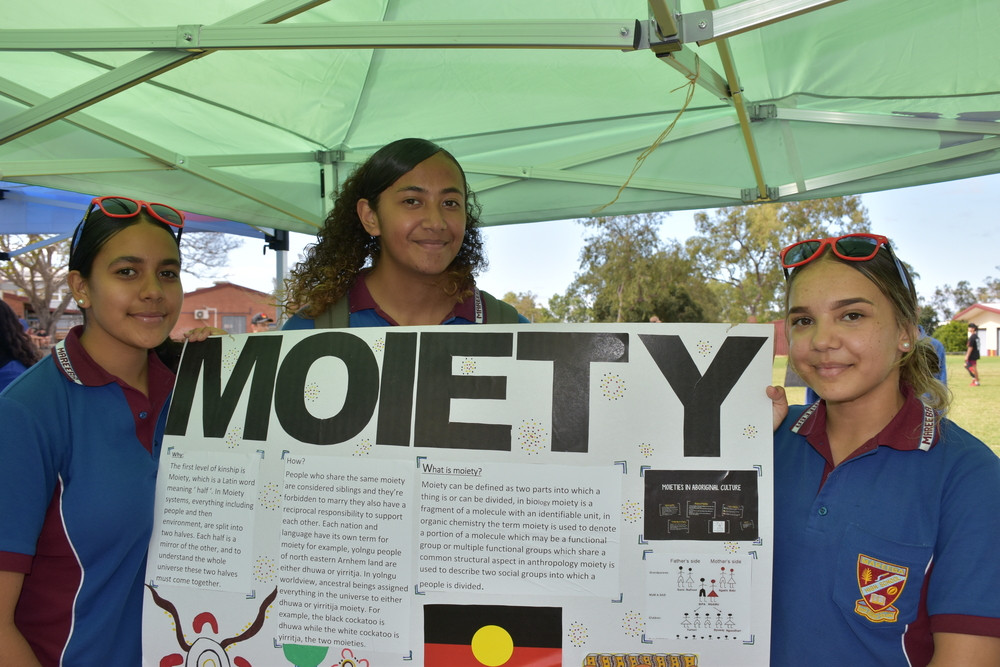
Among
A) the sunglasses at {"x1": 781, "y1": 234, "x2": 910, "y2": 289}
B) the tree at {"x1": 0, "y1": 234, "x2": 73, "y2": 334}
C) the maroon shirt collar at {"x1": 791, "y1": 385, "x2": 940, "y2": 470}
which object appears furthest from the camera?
the tree at {"x1": 0, "y1": 234, "x2": 73, "y2": 334}

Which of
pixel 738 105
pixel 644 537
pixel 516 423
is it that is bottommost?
pixel 644 537

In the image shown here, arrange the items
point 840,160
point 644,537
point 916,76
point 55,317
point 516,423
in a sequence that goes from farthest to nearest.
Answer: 1. point 55,317
2. point 840,160
3. point 916,76
4. point 516,423
5. point 644,537

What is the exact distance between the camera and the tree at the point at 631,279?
2541 centimetres

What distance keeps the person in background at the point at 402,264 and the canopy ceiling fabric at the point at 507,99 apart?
429 mm

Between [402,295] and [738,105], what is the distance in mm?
2236

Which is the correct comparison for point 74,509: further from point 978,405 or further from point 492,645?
point 978,405

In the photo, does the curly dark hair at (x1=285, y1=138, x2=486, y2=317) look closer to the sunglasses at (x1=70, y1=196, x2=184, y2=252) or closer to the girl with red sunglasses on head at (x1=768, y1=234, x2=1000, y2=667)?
the sunglasses at (x1=70, y1=196, x2=184, y2=252)

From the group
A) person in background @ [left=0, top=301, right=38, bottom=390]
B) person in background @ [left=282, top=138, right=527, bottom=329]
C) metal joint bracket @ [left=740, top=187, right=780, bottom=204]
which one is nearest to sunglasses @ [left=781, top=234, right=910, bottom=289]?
person in background @ [left=282, top=138, right=527, bottom=329]

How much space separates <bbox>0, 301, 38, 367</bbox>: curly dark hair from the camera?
325 centimetres

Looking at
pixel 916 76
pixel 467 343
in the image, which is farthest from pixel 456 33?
pixel 916 76

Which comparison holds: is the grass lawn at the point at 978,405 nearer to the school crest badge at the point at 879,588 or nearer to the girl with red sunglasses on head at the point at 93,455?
the school crest badge at the point at 879,588

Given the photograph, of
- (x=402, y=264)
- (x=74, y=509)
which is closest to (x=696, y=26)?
(x=402, y=264)

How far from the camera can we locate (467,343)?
5.30 feet

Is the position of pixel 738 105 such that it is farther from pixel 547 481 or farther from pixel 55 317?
pixel 55 317
